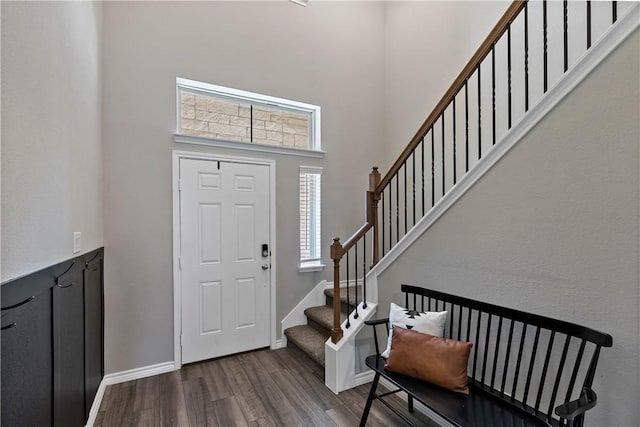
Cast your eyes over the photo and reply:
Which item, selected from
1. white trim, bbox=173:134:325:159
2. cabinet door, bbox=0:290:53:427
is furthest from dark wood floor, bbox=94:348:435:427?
white trim, bbox=173:134:325:159

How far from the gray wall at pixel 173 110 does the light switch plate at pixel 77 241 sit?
2.85ft

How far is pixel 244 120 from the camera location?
3354 mm

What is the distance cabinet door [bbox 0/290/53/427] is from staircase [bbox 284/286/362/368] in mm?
2012

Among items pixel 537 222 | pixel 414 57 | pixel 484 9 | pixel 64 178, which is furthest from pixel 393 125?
pixel 64 178

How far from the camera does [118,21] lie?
2.68 metres

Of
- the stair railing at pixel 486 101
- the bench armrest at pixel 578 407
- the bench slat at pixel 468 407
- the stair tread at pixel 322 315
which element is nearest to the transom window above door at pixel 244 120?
the stair railing at pixel 486 101

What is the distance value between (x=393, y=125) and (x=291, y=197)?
1725 mm

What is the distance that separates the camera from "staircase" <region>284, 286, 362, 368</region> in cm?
290

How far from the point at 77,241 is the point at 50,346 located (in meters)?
0.68

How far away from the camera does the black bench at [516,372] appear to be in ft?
4.50

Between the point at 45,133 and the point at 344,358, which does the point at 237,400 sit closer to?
the point at 344,358

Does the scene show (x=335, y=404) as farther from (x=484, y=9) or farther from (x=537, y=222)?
(x=484, y=9)

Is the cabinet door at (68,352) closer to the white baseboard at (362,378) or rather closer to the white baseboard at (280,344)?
the white baseboard at (280,344)

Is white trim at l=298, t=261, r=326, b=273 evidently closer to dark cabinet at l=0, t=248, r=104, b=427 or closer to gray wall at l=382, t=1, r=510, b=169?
gray wall at l=382, t=1, r=510, b=169
